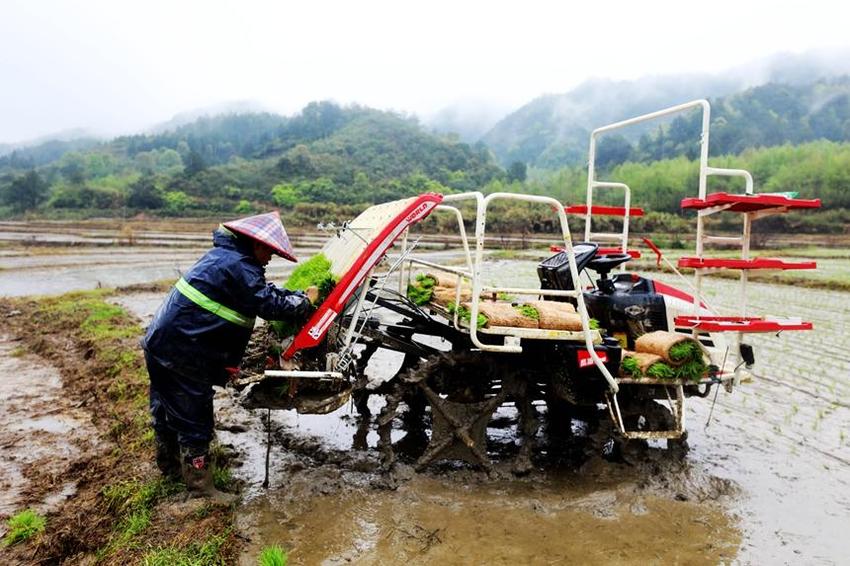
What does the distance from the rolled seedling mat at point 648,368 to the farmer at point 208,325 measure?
107 inches

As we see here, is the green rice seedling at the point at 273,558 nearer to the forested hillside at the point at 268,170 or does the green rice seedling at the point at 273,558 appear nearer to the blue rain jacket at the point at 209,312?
the blue rain jacket at the point at 209,312

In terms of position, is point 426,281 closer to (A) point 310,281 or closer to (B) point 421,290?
(B) point 421,290

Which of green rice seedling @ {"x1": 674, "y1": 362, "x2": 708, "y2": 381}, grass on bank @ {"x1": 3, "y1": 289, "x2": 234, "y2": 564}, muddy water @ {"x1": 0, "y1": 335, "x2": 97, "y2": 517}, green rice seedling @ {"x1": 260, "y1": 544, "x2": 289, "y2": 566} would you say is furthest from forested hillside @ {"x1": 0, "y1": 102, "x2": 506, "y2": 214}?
green rice seedling @ {"x1": 260, "y1": 544, "x2": 289, "y2": 566}

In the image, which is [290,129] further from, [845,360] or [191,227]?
[845,360]

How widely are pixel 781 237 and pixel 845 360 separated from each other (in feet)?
111

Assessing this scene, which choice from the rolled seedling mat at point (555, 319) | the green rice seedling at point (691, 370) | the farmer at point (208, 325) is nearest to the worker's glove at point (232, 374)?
the farmer at point (208, 325)

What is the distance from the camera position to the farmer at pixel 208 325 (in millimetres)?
4238

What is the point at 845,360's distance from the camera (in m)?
9.64

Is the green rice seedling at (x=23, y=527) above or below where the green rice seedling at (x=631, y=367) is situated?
below

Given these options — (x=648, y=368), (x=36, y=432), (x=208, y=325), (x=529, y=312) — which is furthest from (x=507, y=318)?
(x=36, y=432)

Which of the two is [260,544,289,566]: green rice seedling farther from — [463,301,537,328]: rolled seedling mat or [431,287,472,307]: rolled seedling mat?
[431,287,472,307]: rolled seedling mat

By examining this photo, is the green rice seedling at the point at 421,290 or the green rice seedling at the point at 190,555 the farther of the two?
the green rice seedling at the point at 421,290

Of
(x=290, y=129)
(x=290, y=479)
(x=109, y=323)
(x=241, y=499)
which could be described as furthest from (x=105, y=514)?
(x=290, y=129)

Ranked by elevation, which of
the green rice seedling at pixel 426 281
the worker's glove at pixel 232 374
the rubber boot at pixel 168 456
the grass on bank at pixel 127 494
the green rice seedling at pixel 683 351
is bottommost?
the grass on bank at pixel 127 494
